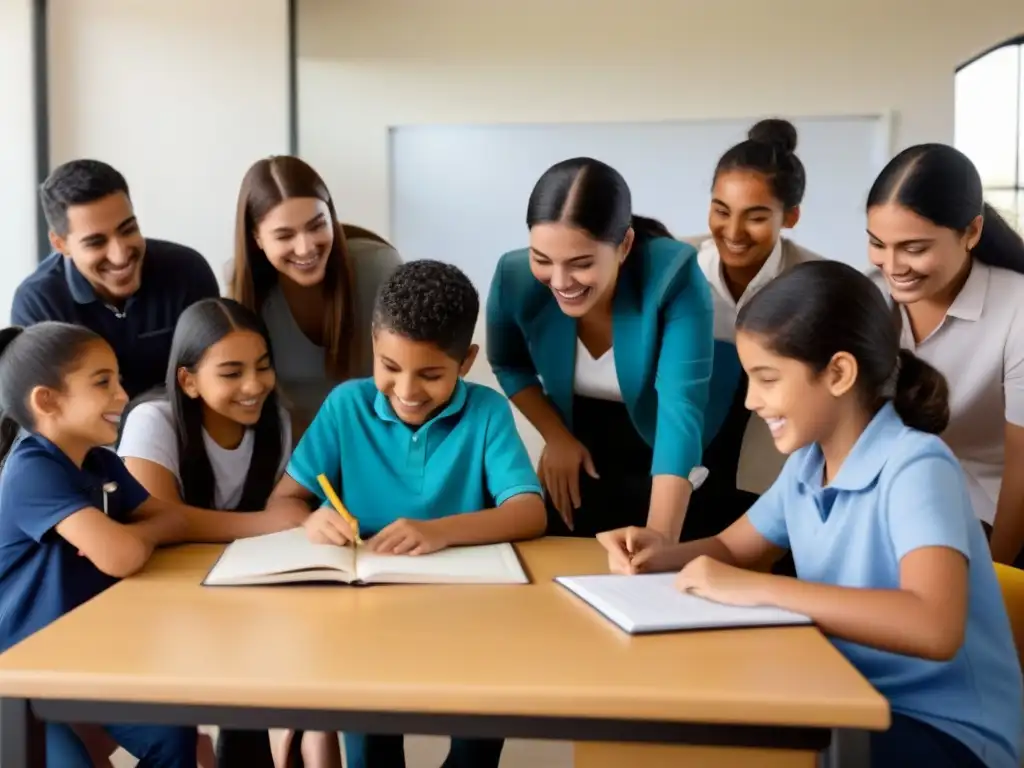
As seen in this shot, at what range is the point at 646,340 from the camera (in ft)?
5.65

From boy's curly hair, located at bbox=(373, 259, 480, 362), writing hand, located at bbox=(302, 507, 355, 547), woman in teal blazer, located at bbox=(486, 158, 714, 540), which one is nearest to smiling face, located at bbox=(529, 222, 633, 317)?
woman in teal blazer, located at bbox=(486, 158, 714, 540)

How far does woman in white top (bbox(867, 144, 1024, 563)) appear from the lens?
1.63 m

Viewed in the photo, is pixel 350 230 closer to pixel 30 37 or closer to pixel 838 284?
pixel 838 284

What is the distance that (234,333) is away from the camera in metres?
1.78

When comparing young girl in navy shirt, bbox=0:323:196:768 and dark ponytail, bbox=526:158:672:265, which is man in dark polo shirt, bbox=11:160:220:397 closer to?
young girl in navy shirt, bbox=0:323:196:768

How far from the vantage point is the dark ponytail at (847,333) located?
3.95 feet

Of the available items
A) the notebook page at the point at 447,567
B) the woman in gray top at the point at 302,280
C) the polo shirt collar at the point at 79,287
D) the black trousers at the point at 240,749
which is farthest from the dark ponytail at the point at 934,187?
the polo shirt collar at the point at 79,287

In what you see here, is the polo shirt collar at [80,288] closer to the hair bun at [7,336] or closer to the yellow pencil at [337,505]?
the hair bun at [7,336]

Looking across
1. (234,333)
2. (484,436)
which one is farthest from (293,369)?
(484,436)

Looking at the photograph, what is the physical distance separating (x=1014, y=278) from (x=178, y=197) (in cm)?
265

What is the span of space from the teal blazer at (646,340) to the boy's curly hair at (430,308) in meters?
0.18

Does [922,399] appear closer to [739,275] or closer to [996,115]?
[739,275]

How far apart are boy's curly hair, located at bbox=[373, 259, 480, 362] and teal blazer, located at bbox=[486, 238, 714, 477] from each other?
185 mm

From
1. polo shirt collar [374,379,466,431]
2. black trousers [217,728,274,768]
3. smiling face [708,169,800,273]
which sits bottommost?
black trousers [217,728,274,768]
